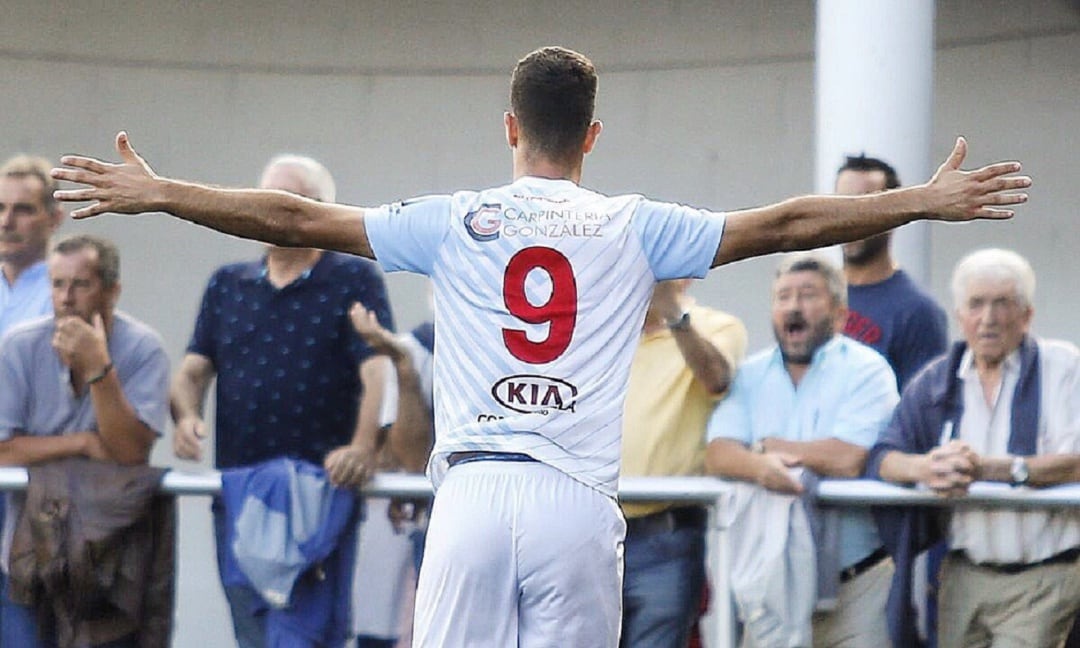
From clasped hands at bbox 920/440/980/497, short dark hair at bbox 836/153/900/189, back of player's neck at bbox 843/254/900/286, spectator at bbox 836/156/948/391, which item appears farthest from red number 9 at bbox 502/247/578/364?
short dark hair at bbox 836/153/900/189

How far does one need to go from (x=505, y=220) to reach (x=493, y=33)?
6.84 m

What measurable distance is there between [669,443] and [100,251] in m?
1.89

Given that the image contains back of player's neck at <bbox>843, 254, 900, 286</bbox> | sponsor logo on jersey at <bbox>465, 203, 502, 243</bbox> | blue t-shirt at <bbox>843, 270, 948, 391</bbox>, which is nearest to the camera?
sponsor logo on jersey at <bbox>465, 203, 502, 243</bbox>

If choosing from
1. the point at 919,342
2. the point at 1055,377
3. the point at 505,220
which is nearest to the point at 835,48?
the point at 919,342

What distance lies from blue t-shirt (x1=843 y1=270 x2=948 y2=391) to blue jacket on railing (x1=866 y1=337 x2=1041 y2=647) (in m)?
0.45

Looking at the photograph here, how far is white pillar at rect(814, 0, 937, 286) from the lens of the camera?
Result: 26.1ft

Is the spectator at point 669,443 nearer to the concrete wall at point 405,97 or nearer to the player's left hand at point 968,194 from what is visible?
the player's left hand at point 968,194

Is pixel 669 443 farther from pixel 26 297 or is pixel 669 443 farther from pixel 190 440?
pixel 26 297

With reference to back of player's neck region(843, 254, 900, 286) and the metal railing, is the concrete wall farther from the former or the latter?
the metal railing

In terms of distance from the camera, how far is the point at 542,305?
4.44 meters

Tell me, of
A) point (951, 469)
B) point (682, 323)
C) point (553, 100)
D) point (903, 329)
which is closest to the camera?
point (553, 100)

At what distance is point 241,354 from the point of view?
20.8 feet

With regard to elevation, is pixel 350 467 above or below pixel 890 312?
below

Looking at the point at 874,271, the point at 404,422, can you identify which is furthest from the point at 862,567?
the point at 404,422
